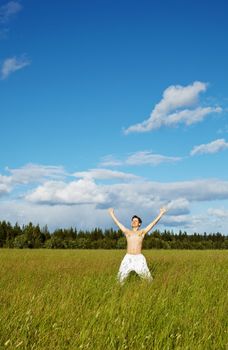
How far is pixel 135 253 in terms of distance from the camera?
1252 centimetres

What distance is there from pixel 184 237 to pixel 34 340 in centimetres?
11072

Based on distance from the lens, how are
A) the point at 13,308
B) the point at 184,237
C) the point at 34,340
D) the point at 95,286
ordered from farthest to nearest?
the point at 184,237 → the point at 95,286 → the point at 13,308 → the point at 34,340

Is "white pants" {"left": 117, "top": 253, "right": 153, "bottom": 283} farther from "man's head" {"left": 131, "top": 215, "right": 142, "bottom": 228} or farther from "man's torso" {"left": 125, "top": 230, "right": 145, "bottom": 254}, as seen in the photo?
"man's head" {"left": 131, "top": 215, "right": 142, "bottom": 228}

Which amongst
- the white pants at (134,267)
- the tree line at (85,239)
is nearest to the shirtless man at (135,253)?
the white pants at (134,267)

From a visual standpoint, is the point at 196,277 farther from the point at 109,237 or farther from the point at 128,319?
the point at 109,237

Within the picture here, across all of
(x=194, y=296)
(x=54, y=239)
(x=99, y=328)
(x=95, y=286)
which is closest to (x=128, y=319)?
(x=99, y=328)

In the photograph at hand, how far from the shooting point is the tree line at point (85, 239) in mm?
98625

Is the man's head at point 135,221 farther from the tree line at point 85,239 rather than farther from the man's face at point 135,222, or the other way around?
the tree line at point 85,239

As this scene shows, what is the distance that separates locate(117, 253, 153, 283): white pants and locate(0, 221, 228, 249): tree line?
3330 inches

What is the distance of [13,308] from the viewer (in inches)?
249

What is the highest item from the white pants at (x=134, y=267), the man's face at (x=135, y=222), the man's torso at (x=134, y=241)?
the man's face at (x=135, y=222)

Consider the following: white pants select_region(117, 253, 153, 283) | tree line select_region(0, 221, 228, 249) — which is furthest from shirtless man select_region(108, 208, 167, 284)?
tree line select_region(0, 221, 228, 249)

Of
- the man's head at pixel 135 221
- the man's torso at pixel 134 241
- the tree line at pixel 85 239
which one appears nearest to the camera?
the man's torso at pixel 134 241

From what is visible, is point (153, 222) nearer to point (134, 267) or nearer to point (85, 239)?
point (134, 267)
